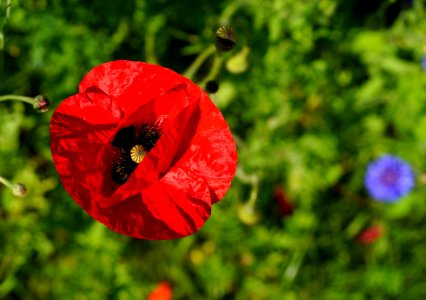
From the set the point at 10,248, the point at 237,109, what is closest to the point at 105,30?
the point at 237,109

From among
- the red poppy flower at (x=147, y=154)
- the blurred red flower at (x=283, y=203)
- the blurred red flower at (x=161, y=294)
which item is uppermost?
the red poppy flower at (x=147, y=154)

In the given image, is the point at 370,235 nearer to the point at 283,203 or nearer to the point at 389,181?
the point at 389,181

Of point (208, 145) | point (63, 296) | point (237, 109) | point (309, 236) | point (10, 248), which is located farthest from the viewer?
point (309, 236)

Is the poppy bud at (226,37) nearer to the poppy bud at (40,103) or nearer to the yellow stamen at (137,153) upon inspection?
the yellow stamen at (137,153)

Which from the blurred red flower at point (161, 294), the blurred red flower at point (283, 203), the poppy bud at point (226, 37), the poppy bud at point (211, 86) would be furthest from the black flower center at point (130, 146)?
the blurred red flower at point (283, 203)

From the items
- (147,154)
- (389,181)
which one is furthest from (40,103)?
(389,181)

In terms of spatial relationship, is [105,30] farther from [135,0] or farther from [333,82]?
[333,82]
